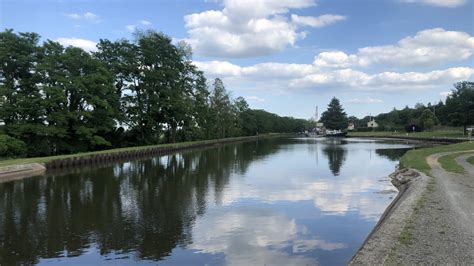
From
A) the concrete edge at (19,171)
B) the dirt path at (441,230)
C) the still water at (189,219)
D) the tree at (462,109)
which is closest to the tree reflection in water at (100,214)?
the still water at (189,219)

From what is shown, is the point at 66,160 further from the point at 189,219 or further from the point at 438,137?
the point at 438,137

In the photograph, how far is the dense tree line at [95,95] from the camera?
4384cm

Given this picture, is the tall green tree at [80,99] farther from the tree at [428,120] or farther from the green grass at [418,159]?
the tree at [428,120]

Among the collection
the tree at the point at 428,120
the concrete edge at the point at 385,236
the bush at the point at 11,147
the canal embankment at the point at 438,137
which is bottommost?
the concrete edge at the point at 385,236

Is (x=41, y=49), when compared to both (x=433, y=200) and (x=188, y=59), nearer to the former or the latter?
(x=188, y=59)

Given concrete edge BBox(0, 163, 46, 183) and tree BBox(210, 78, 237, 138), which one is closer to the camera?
concrete edge BBox(0, 163, 46, 183)

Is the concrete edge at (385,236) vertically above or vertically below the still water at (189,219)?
above

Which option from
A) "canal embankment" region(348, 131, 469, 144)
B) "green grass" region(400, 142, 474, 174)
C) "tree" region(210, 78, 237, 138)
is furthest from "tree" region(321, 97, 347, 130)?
"green grass" region(400, 142, 474, 174)

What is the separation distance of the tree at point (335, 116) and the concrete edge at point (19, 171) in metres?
140

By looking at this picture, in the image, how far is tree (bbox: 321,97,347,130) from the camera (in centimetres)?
16388

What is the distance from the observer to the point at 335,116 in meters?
165

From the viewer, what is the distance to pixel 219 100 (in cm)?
10119

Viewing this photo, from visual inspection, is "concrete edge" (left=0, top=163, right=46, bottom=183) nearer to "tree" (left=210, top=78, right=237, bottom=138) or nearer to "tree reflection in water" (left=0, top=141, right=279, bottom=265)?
"tree reflection in water" (left=0, top=141, right=279, bottom=265)

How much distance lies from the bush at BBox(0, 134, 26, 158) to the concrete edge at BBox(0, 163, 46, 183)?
274 inches
